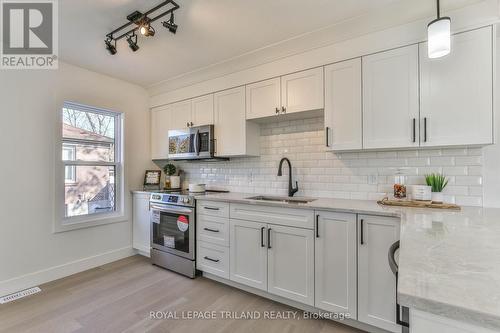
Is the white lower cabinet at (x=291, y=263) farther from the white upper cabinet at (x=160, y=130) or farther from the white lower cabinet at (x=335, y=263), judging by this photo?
the white upper cabinet at (x=160, y=130)

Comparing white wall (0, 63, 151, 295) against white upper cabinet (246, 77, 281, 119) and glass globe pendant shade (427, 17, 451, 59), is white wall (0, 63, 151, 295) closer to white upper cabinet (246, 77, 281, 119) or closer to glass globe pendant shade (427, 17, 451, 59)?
white upper cabinet (246, 77, 281, 119)

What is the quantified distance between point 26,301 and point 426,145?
3978 mm

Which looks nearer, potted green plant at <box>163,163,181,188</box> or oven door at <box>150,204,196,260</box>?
oven door at <box>150,204,196,260</box>

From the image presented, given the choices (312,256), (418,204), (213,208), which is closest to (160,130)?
(213,208)

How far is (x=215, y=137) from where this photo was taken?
3.15 meters

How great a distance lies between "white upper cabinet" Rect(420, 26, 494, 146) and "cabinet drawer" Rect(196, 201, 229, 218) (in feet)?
6.38

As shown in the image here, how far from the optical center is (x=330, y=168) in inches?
103

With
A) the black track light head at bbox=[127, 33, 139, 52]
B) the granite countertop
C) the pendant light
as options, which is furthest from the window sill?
the pendant light

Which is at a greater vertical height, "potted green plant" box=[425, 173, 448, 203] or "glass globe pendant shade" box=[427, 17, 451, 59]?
"glass globe pendant shade" box=[427, 17, 451, 59]

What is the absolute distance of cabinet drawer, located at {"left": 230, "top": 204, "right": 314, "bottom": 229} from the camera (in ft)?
6.89

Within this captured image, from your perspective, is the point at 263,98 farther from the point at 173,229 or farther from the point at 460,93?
the point at 173,229

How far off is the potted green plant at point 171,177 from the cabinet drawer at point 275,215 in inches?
61.0

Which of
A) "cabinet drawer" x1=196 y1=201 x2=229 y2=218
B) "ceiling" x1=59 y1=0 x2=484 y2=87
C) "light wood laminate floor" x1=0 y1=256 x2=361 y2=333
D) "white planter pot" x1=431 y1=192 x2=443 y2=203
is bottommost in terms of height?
"light wood laminate floor" x1=0 y1=256 x2=361 y2=333

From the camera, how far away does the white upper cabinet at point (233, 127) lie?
2904 millimetres
